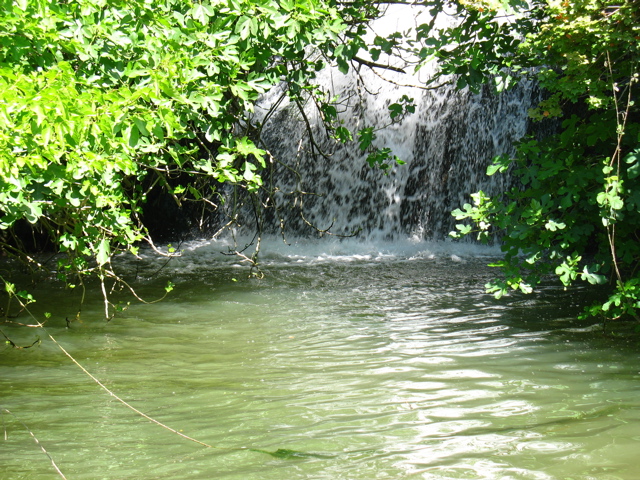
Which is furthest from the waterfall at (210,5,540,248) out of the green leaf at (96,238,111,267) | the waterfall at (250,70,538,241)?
the green leaf at (96,238,111,267)

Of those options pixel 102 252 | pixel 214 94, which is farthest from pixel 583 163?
pixel 102 252

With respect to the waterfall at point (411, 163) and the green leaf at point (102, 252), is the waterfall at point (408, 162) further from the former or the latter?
the green leaf at point (102, 252)

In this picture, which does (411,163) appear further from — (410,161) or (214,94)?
(214,94)

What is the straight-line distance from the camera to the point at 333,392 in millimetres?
4352

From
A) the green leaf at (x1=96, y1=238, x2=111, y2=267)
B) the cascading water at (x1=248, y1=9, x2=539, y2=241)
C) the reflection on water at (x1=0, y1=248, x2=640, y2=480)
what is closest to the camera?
the reflection on water at (x1=0, y1=248, x2=640, y2=480)

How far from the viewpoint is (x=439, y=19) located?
13.0 m

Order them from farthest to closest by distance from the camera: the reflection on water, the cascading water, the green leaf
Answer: the cascading water
the green leaf
the reflection on water

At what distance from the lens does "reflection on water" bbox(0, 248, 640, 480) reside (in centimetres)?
324

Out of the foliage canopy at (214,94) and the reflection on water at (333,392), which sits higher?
Answer: the foliage canopy at (214,94)

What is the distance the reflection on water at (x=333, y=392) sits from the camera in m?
3.24

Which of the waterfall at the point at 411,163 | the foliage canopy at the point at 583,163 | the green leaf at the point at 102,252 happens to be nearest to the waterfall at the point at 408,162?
the waterfall at the point at 411,163

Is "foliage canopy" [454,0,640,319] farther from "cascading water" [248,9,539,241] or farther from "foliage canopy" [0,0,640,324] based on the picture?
"cascading water" [248,9,539,241]

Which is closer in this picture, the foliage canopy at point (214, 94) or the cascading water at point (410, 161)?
the foliage canopy at point (214, 94)

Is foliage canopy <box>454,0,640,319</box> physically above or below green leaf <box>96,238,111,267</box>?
above
